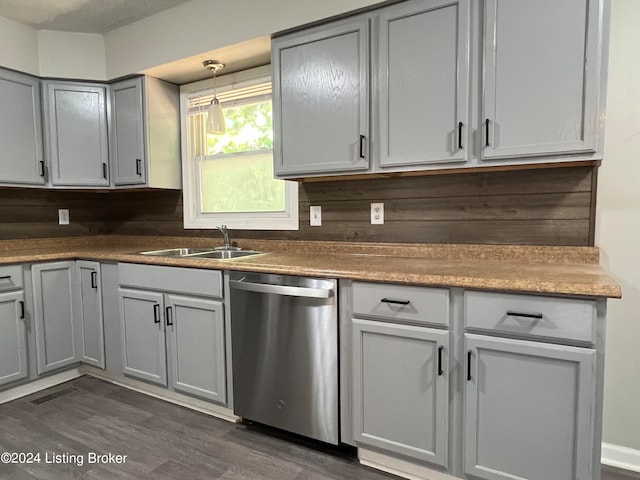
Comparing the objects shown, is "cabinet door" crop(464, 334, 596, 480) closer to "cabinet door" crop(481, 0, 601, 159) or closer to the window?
"cabinet door" crop(481, 0, 601, 159)

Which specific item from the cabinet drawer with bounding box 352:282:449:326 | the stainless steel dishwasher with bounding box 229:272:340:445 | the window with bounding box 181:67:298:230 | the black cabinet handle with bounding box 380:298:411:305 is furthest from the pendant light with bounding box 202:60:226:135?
the black cabinet handle with bounding box 380:298:411:305

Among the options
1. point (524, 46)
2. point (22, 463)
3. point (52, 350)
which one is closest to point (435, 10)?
point (524, 46)

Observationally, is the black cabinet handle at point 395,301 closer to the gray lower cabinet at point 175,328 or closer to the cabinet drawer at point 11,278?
the gray lower cabinet at point 175,328

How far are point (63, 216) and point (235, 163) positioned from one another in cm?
154

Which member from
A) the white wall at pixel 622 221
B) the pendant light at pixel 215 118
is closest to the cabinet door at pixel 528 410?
the white wall at pixel 622 221

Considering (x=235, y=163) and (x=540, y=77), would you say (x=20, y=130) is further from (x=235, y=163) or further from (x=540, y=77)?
(x=540, y=77)

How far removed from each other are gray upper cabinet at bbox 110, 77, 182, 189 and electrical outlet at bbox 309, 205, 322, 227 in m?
1.20

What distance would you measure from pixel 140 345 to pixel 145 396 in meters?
0.34

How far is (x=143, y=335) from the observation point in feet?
7.97

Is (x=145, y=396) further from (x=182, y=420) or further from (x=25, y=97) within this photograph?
(x=25, y=97)

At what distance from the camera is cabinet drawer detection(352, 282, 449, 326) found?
1536 mm

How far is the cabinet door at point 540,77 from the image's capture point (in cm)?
151

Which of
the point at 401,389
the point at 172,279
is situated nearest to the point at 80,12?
the point at 172,279

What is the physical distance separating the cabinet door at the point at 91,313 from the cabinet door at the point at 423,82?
2.03 meters
